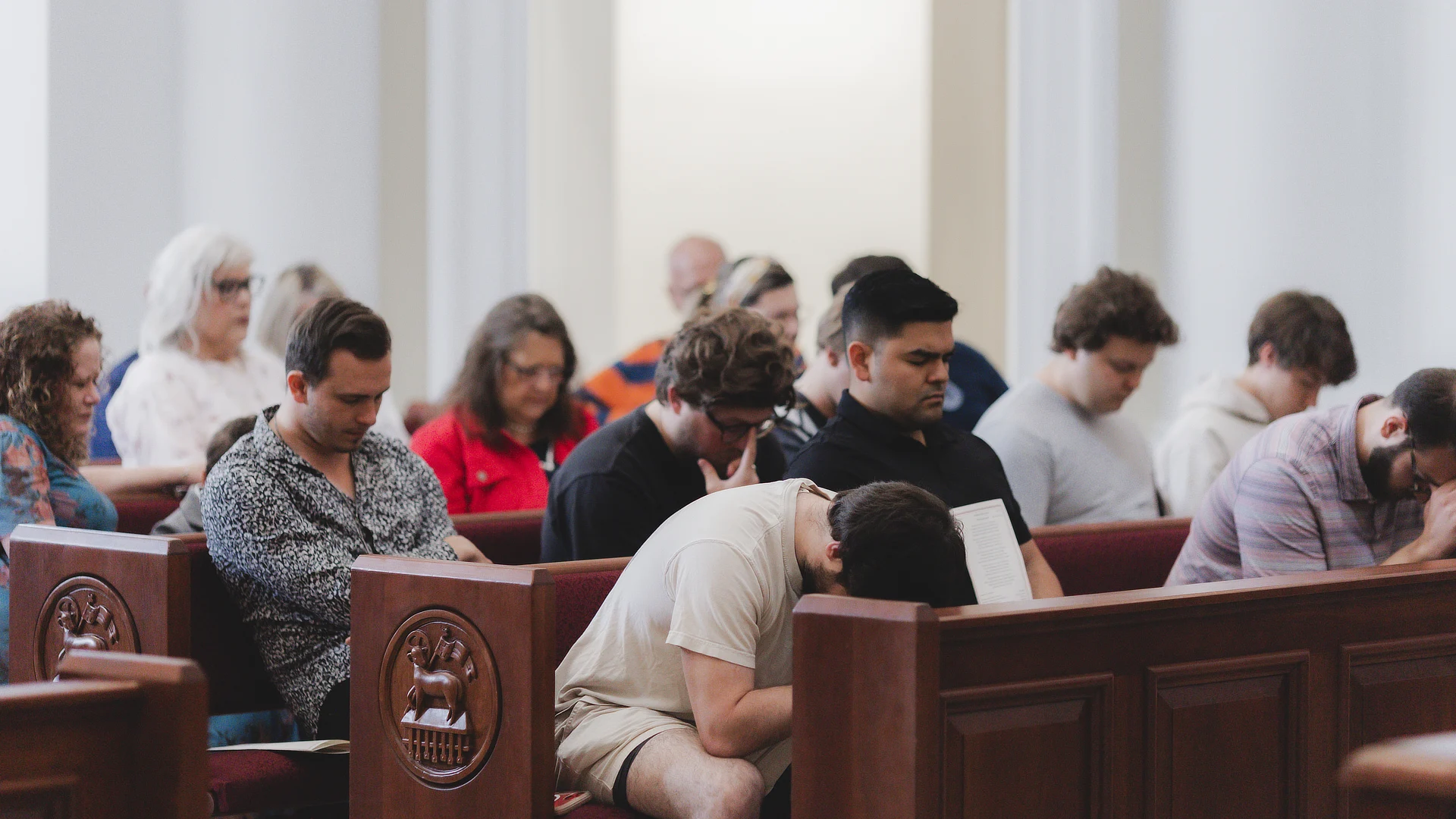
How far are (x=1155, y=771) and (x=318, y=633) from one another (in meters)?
1.73

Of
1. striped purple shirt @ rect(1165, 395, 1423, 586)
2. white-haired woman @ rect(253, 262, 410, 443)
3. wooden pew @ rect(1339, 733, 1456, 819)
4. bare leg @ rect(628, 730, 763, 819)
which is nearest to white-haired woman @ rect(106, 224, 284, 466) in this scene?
white-haired woman @ rect(253, 262, 410, 443)

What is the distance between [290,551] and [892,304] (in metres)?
1.42

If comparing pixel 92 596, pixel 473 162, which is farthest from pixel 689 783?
pixel 473 162

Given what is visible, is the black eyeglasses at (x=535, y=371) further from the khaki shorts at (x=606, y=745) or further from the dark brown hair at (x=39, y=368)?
the khaki shorts at (x=606, y=745)

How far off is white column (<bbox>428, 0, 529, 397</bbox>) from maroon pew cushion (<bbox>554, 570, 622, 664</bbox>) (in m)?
4.40

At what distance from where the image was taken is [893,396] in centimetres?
341

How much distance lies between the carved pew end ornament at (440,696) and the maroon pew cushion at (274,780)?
40 cm

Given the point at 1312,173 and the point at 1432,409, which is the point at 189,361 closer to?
the point at 1432,409

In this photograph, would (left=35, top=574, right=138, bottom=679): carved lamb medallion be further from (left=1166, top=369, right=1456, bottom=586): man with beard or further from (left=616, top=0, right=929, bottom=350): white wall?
(left=616, top=0, right=929, bottom=350): white wall

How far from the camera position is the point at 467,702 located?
105 inches

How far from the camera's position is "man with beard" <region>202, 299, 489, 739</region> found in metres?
3.15

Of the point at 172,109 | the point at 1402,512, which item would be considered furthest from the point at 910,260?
the point at 1402,512

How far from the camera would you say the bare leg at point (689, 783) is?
8.10ft

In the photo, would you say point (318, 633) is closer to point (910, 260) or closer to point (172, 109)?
point (172, 109)
